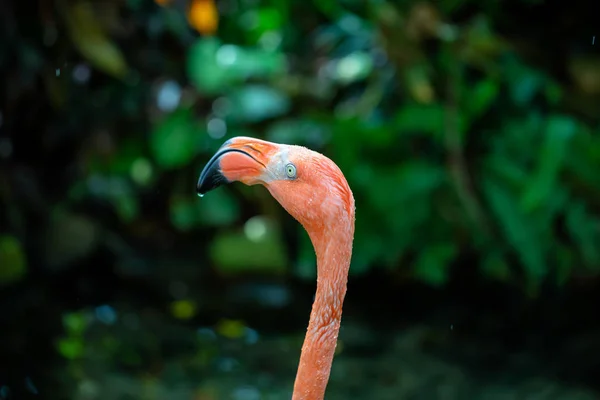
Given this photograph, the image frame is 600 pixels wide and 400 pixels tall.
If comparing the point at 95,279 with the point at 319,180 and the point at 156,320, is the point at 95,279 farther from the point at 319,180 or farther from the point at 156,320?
the point at 319,180

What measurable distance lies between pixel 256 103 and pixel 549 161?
201 centimetres

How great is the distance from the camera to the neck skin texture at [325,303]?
2.01 m

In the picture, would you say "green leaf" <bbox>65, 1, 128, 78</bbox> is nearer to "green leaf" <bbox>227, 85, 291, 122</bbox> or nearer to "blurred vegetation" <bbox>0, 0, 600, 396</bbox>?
"blurred vegetation" <bbox>0, 0, 600, 396</bbox>

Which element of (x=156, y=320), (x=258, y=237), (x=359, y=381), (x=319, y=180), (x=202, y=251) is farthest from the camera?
(x=202, y=251)

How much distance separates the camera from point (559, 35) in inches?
228

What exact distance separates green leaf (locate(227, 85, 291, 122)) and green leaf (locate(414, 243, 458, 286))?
1.43 meters

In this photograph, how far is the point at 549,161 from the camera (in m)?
4.98

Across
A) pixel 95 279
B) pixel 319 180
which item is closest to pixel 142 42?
pixel 95 279

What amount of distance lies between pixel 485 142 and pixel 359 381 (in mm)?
2018

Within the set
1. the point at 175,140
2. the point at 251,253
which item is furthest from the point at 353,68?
the point at 251,253

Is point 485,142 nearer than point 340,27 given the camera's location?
Yes

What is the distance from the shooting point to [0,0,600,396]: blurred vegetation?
5.21 metres

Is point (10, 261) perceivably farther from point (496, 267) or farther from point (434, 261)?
point (496, 267)

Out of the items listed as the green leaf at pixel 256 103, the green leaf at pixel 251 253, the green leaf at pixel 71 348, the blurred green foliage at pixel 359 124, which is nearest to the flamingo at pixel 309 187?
the green leaf at pixel 71 348
